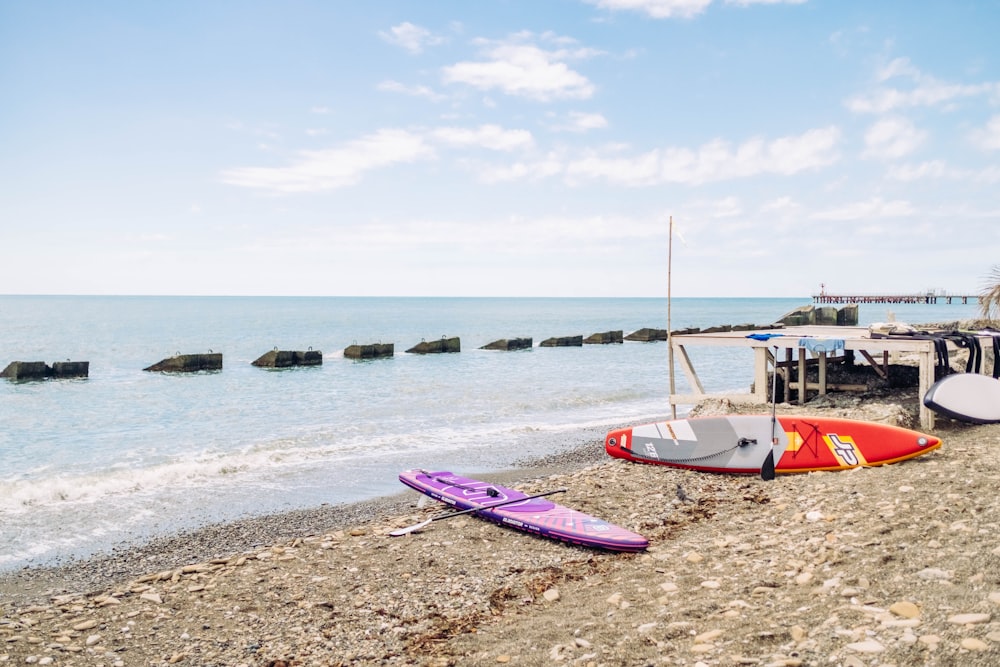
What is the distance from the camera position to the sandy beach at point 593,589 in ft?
17.5

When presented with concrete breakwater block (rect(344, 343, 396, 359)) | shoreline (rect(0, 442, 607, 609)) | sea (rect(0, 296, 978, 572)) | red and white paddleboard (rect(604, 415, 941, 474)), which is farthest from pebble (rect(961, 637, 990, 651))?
concrete breakwater block (rect(344, 343, 396, 359))

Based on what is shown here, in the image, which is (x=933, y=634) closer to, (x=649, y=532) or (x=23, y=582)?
(x=649, y=532)

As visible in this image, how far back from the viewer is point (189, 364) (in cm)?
3822

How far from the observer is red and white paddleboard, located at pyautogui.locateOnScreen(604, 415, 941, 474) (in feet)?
35.7

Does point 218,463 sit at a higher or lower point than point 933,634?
lower

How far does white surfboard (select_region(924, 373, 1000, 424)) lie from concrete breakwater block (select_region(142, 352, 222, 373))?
115 feet

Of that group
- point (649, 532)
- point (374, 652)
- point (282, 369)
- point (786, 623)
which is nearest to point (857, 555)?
point (786, 623)

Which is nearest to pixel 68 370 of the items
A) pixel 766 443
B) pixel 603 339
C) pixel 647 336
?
pixel 766 443

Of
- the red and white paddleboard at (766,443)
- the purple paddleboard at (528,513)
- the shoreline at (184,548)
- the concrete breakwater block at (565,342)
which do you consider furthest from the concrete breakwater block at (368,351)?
the purple paddleboard at (528,513)

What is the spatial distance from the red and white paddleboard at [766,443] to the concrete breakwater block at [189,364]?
3096 centimetres

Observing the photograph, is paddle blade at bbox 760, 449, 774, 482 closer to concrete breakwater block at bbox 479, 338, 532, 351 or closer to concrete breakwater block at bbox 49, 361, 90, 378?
concrete breakwater block at bbox 49, 361, 90, 378

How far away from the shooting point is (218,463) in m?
16.7

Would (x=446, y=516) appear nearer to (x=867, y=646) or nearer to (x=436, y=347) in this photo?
(x=867, y=646)

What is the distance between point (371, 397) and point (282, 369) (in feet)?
44.9
